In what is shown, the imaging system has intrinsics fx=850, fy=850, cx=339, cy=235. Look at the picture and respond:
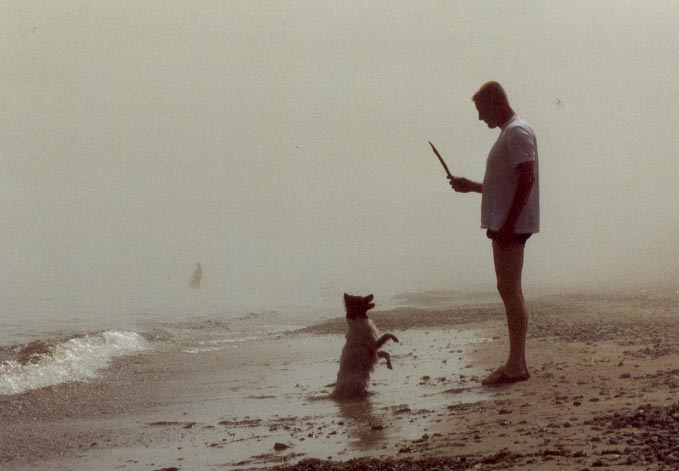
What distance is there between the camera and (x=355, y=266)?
83.5 meters

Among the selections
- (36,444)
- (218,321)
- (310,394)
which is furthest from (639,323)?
(218,321)

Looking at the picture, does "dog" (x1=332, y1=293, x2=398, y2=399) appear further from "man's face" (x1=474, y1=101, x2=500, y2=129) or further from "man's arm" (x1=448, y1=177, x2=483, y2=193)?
"man's face" (x1=474, y1=101, x2=500, y2=129)

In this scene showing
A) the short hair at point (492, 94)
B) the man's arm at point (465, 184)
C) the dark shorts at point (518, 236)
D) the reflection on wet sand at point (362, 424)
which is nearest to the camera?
the reflection on wet sand at point (362, 424)

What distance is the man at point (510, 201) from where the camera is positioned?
6.67m

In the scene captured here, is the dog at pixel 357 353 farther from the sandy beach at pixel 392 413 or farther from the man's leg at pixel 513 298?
the man's leg at pixel 513 298

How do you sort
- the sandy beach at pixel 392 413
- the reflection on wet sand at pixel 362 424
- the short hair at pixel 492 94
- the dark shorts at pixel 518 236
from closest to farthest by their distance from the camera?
1. the sandy beach at pixel 392 413
2. the reflection on wet sand at pixel 362 424
3. the dark shorts at pixel 518 236
4. the short hair at pixel 492 94

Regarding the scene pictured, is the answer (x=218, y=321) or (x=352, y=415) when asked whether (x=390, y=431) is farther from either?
(x=218, y=321)

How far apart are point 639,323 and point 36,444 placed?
8498mm

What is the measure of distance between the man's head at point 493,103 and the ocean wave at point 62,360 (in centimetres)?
661

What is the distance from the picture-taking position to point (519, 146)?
666 centimetres

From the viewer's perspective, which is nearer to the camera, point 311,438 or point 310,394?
point 311,438

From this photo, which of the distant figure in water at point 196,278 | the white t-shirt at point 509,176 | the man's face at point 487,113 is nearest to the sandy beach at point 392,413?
the white t-shirt at point 509,176

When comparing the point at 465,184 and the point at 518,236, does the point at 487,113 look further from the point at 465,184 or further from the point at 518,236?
the point at 518,236

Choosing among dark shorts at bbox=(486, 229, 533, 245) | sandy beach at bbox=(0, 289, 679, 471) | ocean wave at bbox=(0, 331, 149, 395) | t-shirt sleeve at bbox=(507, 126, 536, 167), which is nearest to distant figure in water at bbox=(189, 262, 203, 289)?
ocean wave at bbox=(0, 331, 149, 395)
